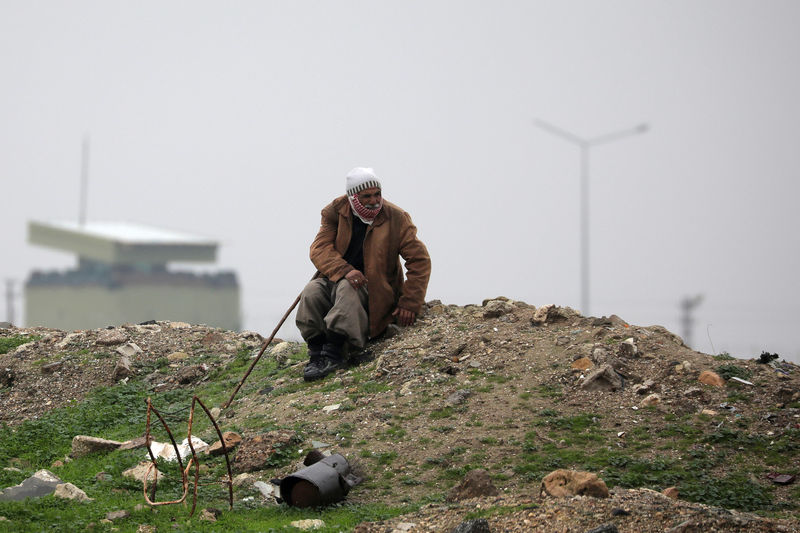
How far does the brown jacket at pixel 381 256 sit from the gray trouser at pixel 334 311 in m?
0.12

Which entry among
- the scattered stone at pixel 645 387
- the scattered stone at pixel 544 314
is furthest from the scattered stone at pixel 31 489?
the scattered stone at pixel 544 314

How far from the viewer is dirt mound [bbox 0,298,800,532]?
625 cm

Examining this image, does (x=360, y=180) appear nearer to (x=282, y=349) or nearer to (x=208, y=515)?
(x=282, y=349)

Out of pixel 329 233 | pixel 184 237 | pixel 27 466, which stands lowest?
pixel 27 466

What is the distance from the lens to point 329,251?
9.45 m

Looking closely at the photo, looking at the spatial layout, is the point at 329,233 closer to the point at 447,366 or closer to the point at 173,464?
the point at 447,366

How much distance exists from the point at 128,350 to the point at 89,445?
2816 millimetres

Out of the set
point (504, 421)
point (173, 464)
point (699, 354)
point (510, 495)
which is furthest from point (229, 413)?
point (699, 354)

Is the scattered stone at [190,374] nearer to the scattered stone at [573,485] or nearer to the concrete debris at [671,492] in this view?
the scattered stone at [573,485]

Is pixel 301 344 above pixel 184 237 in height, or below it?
below

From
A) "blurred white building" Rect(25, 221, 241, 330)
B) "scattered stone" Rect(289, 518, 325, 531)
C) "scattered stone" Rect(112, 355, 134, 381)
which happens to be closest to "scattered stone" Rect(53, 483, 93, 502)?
"scattered stone" Rect(289, 518, 325, 531)

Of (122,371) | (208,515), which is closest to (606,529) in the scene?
(208,515)

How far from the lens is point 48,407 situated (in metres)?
9.64

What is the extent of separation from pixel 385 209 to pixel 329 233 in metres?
0.60
